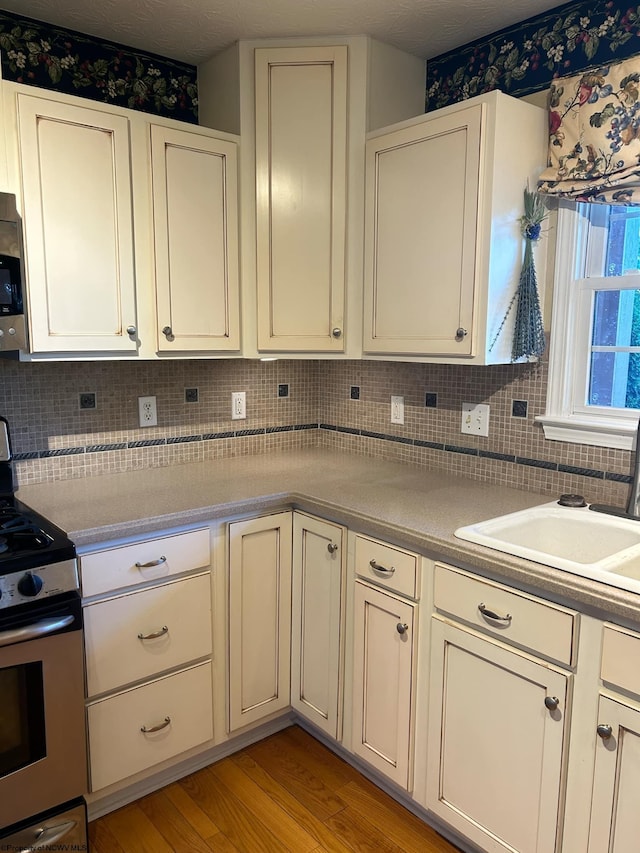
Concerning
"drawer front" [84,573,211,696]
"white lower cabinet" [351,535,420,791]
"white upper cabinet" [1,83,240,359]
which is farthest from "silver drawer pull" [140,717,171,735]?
"white upper cabinet" [1,83,240,359]

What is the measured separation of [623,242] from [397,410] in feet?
3.30

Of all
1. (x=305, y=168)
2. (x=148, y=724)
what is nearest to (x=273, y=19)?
(x=305, y=168)

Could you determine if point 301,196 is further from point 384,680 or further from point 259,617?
point 384,680

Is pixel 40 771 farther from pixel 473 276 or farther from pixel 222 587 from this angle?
pixel 473 276

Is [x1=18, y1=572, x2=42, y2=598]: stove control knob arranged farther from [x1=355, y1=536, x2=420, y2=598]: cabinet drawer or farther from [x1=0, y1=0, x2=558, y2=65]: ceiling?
[x1=0, y1=0, x2=558, y2=65]: ceiling

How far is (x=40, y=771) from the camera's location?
5.32 feet

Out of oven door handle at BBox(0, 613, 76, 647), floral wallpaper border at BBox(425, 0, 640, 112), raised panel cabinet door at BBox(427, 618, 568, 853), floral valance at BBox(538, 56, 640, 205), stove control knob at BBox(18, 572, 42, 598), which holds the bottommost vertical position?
raised panel cabinet door at BBox(427, 618, 568, 853)

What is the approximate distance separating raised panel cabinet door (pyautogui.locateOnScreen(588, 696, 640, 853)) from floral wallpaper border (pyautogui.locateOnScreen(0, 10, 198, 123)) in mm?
2374

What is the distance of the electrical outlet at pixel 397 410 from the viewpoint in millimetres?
2539

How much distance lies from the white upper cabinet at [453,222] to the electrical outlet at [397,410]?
1.30 feet

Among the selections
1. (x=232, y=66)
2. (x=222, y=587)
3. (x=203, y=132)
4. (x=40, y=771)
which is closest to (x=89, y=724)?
(x=40, y=771)

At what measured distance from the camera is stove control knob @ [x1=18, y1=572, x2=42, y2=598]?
59.9 inches

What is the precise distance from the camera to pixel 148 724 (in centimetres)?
194

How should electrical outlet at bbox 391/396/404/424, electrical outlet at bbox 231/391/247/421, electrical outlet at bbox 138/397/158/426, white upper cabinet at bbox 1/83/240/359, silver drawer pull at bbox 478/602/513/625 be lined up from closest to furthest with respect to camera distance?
silver drawer pull at bbox 478/602/513/625
white upper cabinet at bbox 1/83/240/359
electrical outlet at bbox 138/397/158/426
electrical outlet at bbox 391/396/404/424
electrical outlet at bbox 231/391/247/421
